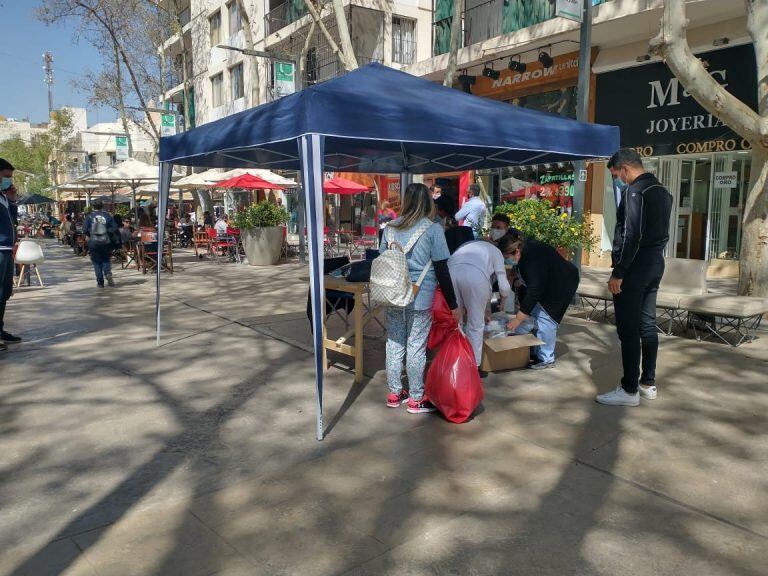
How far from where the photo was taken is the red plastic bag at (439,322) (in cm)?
505

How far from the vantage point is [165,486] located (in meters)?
3.45

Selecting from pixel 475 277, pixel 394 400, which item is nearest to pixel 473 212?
pixel 475 277

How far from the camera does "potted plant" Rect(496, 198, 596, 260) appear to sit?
8211mm

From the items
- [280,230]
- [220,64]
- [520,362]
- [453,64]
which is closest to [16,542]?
[520,362]

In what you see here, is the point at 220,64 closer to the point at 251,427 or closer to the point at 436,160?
the point at 436,160

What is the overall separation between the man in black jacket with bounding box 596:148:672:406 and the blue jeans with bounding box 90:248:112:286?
9721mm

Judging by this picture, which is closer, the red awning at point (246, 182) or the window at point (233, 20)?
the red awning at point (246, 182)

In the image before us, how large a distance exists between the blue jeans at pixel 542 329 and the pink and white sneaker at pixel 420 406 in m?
1.51

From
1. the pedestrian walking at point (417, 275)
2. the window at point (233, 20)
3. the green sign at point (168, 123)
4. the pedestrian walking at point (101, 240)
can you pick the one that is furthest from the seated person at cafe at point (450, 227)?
the window at point (233, 20)

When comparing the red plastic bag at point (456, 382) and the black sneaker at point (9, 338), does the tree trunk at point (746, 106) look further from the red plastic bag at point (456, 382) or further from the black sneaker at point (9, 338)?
the black sneaker at point (9, 338)

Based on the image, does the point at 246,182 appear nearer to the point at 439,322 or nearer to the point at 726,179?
the point at 726,179

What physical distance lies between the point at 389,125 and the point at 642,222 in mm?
1959

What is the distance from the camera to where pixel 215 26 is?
33562 millimetres

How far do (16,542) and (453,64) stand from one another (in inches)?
452
